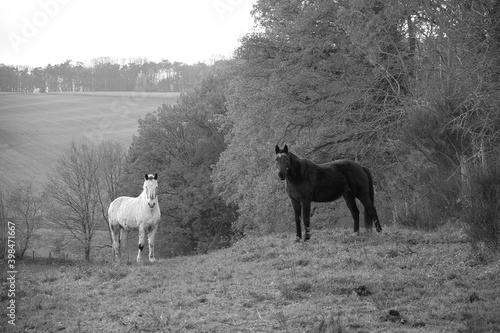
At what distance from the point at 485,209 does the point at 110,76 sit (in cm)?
7660

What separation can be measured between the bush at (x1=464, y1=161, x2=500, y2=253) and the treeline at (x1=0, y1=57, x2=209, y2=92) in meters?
68.9

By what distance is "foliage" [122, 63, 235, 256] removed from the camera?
38.7m

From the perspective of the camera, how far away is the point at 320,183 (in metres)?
13.3

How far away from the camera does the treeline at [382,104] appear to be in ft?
40.9

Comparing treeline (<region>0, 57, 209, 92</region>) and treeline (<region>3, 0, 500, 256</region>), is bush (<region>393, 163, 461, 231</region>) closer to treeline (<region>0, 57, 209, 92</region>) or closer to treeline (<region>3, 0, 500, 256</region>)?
treeline (<region>3, 0, 500, 256</region>)

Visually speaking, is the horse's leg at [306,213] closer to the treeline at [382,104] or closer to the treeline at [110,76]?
the treeline at [382,104]

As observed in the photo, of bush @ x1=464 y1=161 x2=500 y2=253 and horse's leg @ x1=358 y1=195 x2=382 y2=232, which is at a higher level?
bush @ x1=464 y1=161 x2=500 y2=253

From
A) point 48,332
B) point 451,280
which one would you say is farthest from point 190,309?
point 451,280

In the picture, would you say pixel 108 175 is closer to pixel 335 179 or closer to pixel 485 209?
pixel 335 179

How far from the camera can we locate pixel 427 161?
15.2m

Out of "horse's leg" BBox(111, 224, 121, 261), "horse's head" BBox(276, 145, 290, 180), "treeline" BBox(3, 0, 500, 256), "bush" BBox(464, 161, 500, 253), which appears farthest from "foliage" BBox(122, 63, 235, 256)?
"bush" BBox(464, 161, 500, 253)

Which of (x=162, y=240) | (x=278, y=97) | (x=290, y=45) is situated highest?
(x=290, y=45)

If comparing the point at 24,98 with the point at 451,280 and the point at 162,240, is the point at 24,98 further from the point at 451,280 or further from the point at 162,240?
the point at 451,280

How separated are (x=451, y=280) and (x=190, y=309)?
12.7ft
